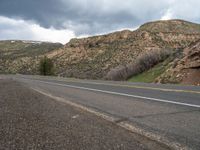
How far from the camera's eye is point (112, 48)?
8912cm

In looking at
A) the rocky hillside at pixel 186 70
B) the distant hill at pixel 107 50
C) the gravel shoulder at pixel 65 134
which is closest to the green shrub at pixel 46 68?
the distant hill at pixel 107 50

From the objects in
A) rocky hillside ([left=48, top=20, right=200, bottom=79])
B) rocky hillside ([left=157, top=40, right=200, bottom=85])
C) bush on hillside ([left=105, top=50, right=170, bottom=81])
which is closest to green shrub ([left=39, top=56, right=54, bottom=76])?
rocky hillside ([left=48, top=20, right=200, bottom=79])

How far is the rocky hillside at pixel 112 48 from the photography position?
75750mm

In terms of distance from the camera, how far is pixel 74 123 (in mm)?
6648

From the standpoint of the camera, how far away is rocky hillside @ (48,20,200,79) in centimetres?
7575

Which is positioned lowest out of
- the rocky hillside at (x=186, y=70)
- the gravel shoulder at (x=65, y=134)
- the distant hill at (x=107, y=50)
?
the gravel shoulder at (x=65, y=134)

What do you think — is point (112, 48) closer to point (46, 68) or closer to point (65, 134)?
point (46, 68)

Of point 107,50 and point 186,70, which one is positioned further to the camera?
point 107,50

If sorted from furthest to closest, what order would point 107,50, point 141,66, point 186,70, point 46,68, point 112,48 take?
point 112,48, point 107,50, point 46,68, point 141,66, point 186,70

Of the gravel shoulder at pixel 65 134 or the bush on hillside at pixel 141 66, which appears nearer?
the gravel shoulder at pixel 65 134

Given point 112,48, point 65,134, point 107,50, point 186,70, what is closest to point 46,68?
point 107,50

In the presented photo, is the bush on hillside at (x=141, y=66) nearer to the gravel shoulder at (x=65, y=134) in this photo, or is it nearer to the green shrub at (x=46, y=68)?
the gravel shoulder at (x=65, y=134)

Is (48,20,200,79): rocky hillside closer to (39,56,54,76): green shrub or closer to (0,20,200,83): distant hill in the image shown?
(0,20,200,83): distant hill

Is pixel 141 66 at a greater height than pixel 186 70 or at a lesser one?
greater
